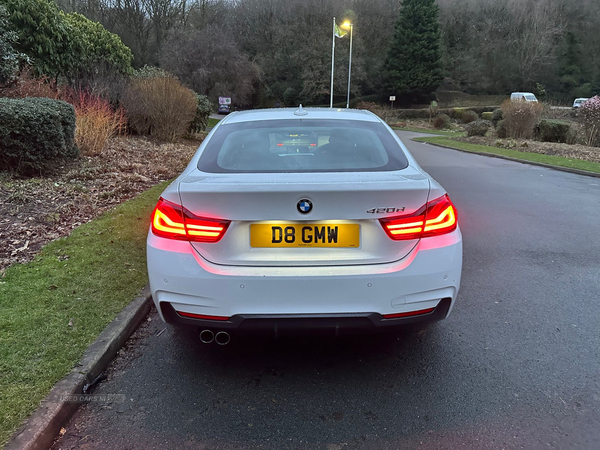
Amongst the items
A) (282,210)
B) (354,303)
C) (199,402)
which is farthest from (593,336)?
(199,402)

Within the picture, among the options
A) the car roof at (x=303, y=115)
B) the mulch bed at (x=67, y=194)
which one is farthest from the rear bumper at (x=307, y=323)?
the mulch bed at (x=67, y=194)

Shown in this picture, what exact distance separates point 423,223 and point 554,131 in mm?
22888

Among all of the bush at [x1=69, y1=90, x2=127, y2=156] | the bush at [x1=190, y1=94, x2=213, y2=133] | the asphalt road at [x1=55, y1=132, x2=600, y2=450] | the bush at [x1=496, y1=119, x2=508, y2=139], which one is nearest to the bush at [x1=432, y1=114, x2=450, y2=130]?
the bush at [x1=496, y1=119, x2=508, y2=139]

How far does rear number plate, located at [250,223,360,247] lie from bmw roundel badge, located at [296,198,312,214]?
0.09 m

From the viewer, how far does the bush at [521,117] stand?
2245cm

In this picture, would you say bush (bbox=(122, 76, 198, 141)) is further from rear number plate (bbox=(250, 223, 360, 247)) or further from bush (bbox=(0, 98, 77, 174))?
rear number plate (bbox=(250, 223, 360, 247))

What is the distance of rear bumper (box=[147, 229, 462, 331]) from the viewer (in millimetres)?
2504

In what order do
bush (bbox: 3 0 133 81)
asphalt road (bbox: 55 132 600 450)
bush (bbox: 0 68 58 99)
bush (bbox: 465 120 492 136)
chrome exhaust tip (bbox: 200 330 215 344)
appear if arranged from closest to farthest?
asphalt road (bbox: 55 132 600 450) → chrome exhaust tip (bbox: 200 330 215 344) → bush (bbox: 0 68 58 99) → bush (bbox: 3 0 133 81) → bush (bbox: 465 120 492 136)

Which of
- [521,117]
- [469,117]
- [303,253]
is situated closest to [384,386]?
[303,253]

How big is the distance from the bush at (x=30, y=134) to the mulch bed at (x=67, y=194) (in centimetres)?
28

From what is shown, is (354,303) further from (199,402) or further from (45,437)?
(45,437)

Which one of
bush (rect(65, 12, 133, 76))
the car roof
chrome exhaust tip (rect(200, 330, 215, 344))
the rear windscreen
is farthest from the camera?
bush (rect(65, 12, 133, 76))

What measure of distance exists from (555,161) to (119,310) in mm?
15364

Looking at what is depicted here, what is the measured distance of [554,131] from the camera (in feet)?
72.1
